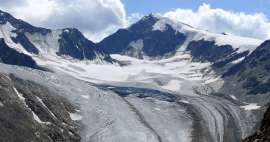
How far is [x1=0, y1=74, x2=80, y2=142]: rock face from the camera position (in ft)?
500

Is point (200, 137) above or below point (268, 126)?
below

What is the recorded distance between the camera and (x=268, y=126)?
173ft

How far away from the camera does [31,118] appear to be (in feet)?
544

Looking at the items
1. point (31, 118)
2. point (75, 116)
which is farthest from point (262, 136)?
point (75, 116)

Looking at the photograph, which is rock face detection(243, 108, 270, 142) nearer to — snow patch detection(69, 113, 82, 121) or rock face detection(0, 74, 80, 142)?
rock face detection(0, 74, 80, 142)

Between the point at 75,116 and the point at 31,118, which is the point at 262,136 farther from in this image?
the point at 75,116

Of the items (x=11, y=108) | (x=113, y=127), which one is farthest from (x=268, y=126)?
(x=113, y=127)

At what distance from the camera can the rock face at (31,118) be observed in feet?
500

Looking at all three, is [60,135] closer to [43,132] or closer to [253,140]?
[43,132]

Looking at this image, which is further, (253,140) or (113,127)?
(113,127)

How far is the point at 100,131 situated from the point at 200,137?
89.2ft

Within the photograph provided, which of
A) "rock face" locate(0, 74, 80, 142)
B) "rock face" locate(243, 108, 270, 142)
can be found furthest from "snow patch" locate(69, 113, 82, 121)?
"rock face" locate(243, 108, 270, 142)

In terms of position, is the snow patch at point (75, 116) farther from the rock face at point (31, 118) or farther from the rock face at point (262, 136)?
the rock face at point (262, 136)

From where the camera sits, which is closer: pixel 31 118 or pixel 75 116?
pixel 31 118
